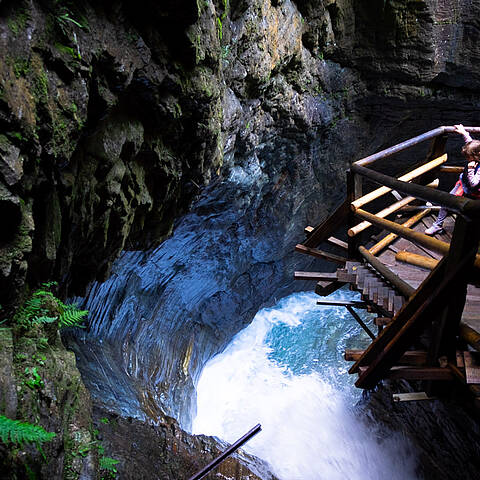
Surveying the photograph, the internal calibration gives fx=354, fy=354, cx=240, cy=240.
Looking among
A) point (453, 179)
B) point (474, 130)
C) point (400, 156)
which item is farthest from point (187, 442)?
point (453, 179)

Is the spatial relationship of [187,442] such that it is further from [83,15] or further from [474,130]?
[474,130]

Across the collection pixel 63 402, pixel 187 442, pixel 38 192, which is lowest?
pixel 187 442

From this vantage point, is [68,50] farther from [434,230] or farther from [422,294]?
[434,230]

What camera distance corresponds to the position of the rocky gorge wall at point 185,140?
237 centimetres

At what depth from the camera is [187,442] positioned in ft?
12.2

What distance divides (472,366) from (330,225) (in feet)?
9.24

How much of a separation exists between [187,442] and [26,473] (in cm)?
233

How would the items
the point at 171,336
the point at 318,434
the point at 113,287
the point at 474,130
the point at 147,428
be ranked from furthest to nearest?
1. the point at 171,336
2. the point at 318,434
3. the point at 113,287
4. the point at 474,130
5. the point at 147,428

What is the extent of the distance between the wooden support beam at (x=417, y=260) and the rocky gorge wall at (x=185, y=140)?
8.63 feet

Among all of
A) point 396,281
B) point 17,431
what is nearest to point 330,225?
point 396,281

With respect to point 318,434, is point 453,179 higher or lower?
higher

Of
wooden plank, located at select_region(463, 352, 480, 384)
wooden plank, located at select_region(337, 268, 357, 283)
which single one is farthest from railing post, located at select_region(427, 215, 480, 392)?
wooden plank, located at select_region(337, 268, 357, 283)

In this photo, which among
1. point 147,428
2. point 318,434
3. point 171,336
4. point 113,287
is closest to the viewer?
point 147,428

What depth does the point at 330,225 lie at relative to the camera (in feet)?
15.6
